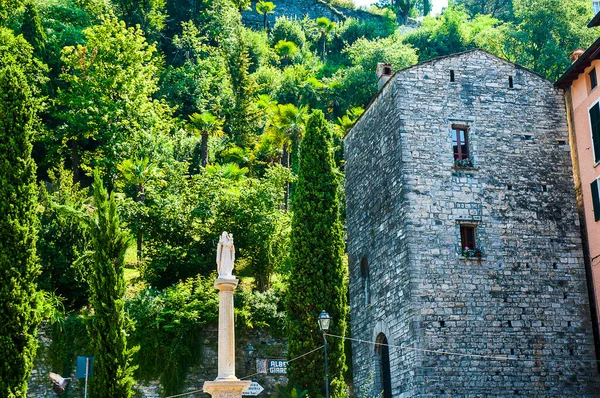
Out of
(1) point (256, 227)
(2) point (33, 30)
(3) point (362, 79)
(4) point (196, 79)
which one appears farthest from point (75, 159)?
(3) point (362, 79)

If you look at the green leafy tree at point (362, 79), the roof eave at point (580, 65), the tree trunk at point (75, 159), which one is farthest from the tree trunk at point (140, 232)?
the green leafy tree at point (362, 79)

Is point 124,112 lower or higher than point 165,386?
higher

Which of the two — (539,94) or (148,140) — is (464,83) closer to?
(539,94)

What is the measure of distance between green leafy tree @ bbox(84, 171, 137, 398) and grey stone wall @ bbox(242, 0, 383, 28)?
56280 millimetres

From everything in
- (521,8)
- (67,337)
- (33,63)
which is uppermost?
(521,8)

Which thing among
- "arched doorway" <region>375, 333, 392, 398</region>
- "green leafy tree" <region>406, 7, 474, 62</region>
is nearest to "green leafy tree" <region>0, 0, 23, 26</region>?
"arched doorway" <region>375, 333, 392, 398</region>

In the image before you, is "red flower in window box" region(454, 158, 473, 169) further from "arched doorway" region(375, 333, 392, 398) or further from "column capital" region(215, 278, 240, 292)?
"column capital" region(215, 278, 240, 292)

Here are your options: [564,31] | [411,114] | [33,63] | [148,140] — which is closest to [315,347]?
[411,114]

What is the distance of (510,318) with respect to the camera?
23.5m

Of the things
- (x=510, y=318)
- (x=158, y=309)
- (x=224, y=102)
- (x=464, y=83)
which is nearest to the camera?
(x=510, y=318)

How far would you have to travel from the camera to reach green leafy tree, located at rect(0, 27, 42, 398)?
66.9 ft

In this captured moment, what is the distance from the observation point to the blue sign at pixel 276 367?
1110 inches

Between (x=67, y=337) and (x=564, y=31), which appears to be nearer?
(x=67, y=337)

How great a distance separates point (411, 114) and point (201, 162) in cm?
2258
